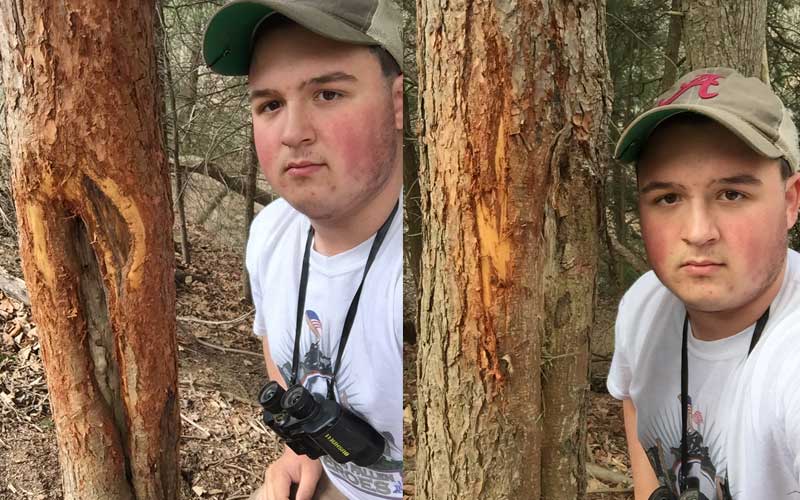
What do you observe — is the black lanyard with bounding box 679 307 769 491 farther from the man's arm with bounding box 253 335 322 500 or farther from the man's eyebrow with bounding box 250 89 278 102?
the man's eyebrow with bounding box 250 89 278 102

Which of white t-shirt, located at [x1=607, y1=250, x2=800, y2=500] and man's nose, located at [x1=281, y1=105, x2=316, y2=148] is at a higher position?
man's nose, located at [x1=281, y1=105, x2=316, y2=148]

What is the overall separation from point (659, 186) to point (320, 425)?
3.35ft

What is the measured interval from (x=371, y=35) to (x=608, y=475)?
2.02 metres

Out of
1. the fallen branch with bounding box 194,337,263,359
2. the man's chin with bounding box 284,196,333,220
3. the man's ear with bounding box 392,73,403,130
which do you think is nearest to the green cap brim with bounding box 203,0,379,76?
the man's ear with bounding box 392,73,403,130

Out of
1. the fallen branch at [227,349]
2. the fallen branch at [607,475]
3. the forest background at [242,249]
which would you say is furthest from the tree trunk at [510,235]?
the fallen branch at [607,475]

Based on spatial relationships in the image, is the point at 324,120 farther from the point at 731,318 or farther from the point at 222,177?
the point at 731,318

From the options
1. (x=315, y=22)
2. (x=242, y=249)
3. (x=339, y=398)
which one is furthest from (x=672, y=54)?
(x=339, y=398)

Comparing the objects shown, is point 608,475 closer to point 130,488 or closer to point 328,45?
point 130,488

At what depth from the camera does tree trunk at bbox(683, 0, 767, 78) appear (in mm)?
1971

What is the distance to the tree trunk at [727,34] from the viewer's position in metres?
1.97

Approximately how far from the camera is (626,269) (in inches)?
80.5

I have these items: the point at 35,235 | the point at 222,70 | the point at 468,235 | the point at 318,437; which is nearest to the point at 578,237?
the point at 468,235

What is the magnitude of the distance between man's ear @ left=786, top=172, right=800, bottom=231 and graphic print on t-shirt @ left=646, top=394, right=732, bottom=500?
434 millimetres

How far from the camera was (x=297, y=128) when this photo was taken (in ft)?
5.25
